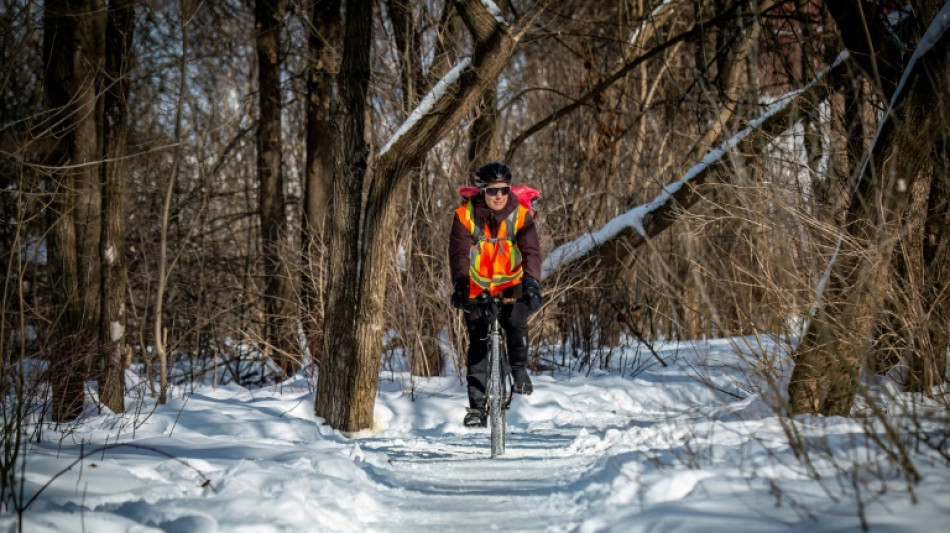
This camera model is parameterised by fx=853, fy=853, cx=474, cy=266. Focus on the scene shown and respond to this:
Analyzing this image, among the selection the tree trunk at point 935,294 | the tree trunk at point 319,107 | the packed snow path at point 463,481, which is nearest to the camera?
the packed snow path at point 463,481

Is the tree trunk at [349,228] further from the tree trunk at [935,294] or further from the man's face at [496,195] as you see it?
the tree trunk at [935,294]

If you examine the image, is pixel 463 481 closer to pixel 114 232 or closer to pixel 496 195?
pixel 496 195

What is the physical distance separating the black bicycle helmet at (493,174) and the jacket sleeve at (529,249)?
37 centimetres

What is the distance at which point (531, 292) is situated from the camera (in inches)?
247

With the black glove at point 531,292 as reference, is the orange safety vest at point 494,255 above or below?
above

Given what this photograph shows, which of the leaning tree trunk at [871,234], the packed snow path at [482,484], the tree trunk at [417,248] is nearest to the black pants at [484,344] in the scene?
the packed snow path at [482,484]

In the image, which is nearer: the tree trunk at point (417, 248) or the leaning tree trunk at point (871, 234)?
the leaning tree trunk at point (871, 234)

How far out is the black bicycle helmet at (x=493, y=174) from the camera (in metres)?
6.40

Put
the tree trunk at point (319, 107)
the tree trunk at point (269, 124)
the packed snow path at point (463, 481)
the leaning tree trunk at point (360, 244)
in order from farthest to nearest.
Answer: the tree trunk at point (269, 124), the tree trunk at point (319, 107), the leaning tree trunk at point (360, 244), the packed snow path at point (463, 481)

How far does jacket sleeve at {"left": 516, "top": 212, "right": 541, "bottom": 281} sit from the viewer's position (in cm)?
638

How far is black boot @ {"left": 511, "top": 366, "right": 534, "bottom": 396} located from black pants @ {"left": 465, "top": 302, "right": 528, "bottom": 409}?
0.03 metres

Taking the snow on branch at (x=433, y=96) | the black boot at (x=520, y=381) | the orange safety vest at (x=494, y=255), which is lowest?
the black boot at (x=520, y=381)

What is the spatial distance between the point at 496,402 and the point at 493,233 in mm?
1346

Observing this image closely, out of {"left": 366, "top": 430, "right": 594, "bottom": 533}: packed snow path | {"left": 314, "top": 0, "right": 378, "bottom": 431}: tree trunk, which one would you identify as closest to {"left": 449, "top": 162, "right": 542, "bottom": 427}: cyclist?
{"left": 366, "top": 430, "right": 594, "bottom": 533}: packed snow path
